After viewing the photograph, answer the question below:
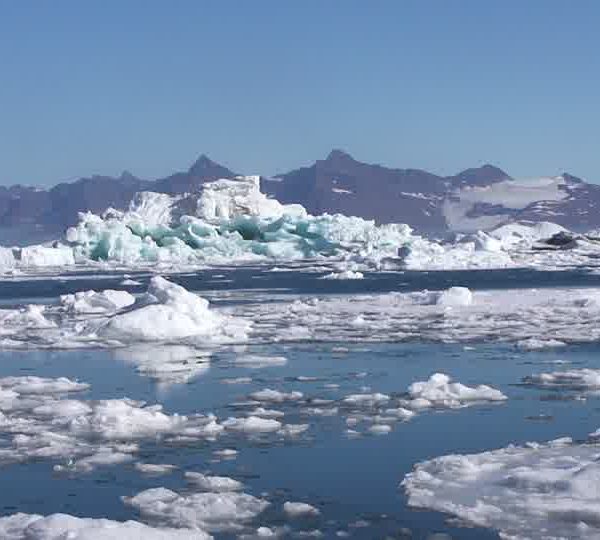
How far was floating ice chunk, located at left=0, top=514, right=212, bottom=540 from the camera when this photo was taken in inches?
228

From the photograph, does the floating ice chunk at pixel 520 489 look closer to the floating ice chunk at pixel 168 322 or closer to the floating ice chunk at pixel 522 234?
the floating ice chunk at pixel 168 322

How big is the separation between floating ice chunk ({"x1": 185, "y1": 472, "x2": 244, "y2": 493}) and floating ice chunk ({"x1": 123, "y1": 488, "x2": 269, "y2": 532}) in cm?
18

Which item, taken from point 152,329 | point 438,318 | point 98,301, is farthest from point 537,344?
point 98,301

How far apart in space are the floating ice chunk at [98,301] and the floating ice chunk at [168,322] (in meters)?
3.43

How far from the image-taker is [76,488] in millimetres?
7121

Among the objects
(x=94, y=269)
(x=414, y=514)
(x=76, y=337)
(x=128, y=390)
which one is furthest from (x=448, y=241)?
(x=414, y=514)

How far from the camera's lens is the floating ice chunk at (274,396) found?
1038cm

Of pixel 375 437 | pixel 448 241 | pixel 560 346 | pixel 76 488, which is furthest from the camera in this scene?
pixel 448 241

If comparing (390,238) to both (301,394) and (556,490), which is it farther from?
(556,490)

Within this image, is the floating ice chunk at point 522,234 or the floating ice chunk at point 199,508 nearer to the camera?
the floating ice chunk at point 199,508

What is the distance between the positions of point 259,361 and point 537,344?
399 cm

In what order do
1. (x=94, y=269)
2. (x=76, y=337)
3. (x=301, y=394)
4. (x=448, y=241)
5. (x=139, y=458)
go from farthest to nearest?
1. (x=448, y=241)
2. (x=94, y=269)
3. (x=76, y=337)
4. (x=301, y=394)
5. (x=139, y=458)

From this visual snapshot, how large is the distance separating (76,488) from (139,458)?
89cm

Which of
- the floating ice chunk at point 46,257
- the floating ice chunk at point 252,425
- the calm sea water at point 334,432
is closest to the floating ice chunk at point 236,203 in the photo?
the floating ice chunk at point 46,257
